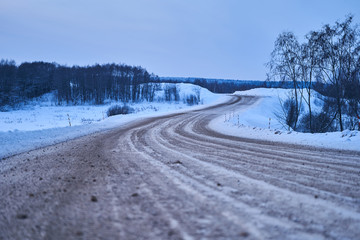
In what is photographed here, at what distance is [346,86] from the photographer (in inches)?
608

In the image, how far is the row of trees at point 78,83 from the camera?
63.2 m

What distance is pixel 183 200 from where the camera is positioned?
9.13 ft

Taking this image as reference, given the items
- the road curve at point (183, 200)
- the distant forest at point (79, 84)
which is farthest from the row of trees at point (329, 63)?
the distant forest at point (79, 84)

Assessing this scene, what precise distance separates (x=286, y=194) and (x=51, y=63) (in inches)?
4142

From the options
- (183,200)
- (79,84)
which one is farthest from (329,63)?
(79,84)

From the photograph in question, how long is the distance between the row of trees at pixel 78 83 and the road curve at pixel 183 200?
2498 inches

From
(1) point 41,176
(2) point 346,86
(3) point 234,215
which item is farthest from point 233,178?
(2) point 346,86

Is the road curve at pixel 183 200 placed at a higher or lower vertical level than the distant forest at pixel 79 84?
lower

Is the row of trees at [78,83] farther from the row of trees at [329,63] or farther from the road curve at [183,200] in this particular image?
the road curve at [183,200]

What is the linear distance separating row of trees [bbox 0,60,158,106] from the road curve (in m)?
63.5

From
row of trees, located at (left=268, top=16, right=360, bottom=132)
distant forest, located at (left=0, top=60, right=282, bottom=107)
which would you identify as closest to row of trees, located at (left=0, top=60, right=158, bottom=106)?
distant forest, located at (left=0, top=60, right=282, bottom=107)

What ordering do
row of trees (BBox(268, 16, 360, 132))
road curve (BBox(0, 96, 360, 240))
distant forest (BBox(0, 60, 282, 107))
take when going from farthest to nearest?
distant forest (BBox(0, 60, 282, 107)) < row of trees (BBox(268, 16, 360, 132)) < road curve (BBox(0, 96, 360, 240))

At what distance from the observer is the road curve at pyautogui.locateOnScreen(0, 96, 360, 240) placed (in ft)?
6.83

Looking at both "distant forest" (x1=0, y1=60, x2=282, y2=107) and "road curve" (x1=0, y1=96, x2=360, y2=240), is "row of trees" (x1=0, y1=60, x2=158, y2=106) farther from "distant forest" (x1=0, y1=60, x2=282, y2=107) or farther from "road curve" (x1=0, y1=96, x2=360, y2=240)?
"road curve" (x1=0, y1=96, x2=360, y2=240)
